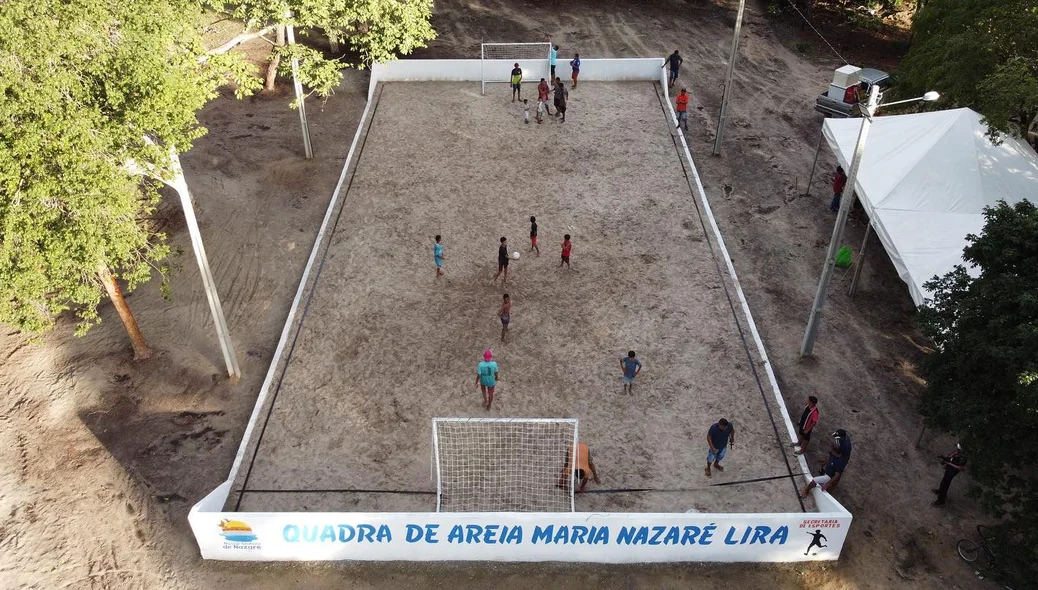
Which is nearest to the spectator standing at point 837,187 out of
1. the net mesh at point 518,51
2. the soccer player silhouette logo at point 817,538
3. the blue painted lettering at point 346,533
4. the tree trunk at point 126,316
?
the soccer player silhouette logo at point 817,538

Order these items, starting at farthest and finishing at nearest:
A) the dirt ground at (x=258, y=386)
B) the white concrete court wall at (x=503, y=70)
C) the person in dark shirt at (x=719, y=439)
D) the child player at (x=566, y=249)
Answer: the white concrete court wall at (x=503, y=70)
the child player at (x=566, y=249)
the person in dark shirt at (x=719, y=439)
the dirt ground at (x=258, y=386)

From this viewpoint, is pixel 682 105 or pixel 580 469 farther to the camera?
pixel 682 105

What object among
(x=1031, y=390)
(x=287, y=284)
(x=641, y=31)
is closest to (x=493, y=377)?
(x=287, y=284)

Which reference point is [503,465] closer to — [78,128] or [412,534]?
[412,534]

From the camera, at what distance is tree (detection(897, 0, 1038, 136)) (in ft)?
Answer: 56.0

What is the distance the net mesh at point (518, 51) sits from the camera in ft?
97.2

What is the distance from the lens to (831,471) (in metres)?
12.6

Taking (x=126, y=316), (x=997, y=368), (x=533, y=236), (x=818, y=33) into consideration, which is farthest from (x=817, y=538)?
(x=818, y=33)

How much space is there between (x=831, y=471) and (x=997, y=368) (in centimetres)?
310

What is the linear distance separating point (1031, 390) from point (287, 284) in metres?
15.0

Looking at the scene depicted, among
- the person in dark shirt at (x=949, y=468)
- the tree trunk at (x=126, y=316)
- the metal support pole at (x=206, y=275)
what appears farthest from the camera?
the tree trunk at (x=126, y=316)

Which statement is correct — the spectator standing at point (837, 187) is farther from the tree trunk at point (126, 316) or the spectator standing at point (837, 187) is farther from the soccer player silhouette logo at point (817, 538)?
the tree trunk at point (126, 316)

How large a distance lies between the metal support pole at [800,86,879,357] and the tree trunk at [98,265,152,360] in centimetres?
1424

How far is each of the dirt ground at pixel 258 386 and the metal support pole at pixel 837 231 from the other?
64 cm
